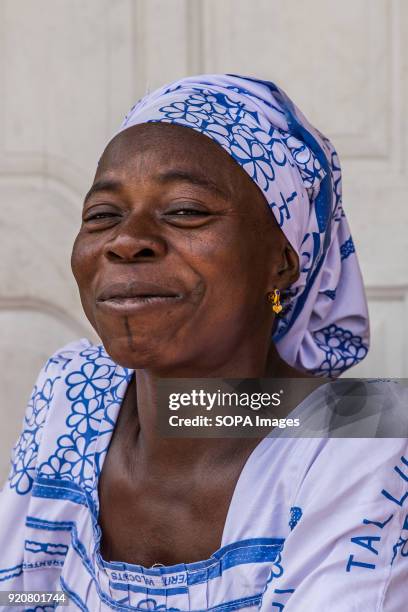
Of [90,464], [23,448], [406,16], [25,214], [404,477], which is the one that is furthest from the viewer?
[25,214]

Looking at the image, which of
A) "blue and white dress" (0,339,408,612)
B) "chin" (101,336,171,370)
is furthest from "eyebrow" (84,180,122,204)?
"blue and white dress" (0,339,408,612)

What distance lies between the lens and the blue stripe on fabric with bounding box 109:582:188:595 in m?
1.38

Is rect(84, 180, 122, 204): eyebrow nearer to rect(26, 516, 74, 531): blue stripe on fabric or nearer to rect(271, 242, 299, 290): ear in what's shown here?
rect(271, 242, 299, 290): ear

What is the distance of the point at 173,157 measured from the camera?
1361 millimetres

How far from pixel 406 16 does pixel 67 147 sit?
0.80 metres

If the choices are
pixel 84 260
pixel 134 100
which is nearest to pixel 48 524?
pixel 84 260

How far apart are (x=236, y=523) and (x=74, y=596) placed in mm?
329

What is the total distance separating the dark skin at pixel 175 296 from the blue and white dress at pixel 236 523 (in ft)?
0.15

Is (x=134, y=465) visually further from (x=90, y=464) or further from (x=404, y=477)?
(x=404, y=477)

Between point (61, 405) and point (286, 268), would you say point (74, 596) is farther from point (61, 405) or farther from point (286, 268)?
point (286, 268)

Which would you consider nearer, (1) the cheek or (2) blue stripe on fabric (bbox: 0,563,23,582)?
(1) the cheek

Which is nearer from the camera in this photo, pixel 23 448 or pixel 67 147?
pixel 23 448

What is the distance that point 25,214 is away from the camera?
2.20 meters

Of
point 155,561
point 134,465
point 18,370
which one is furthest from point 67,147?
point 155,561
